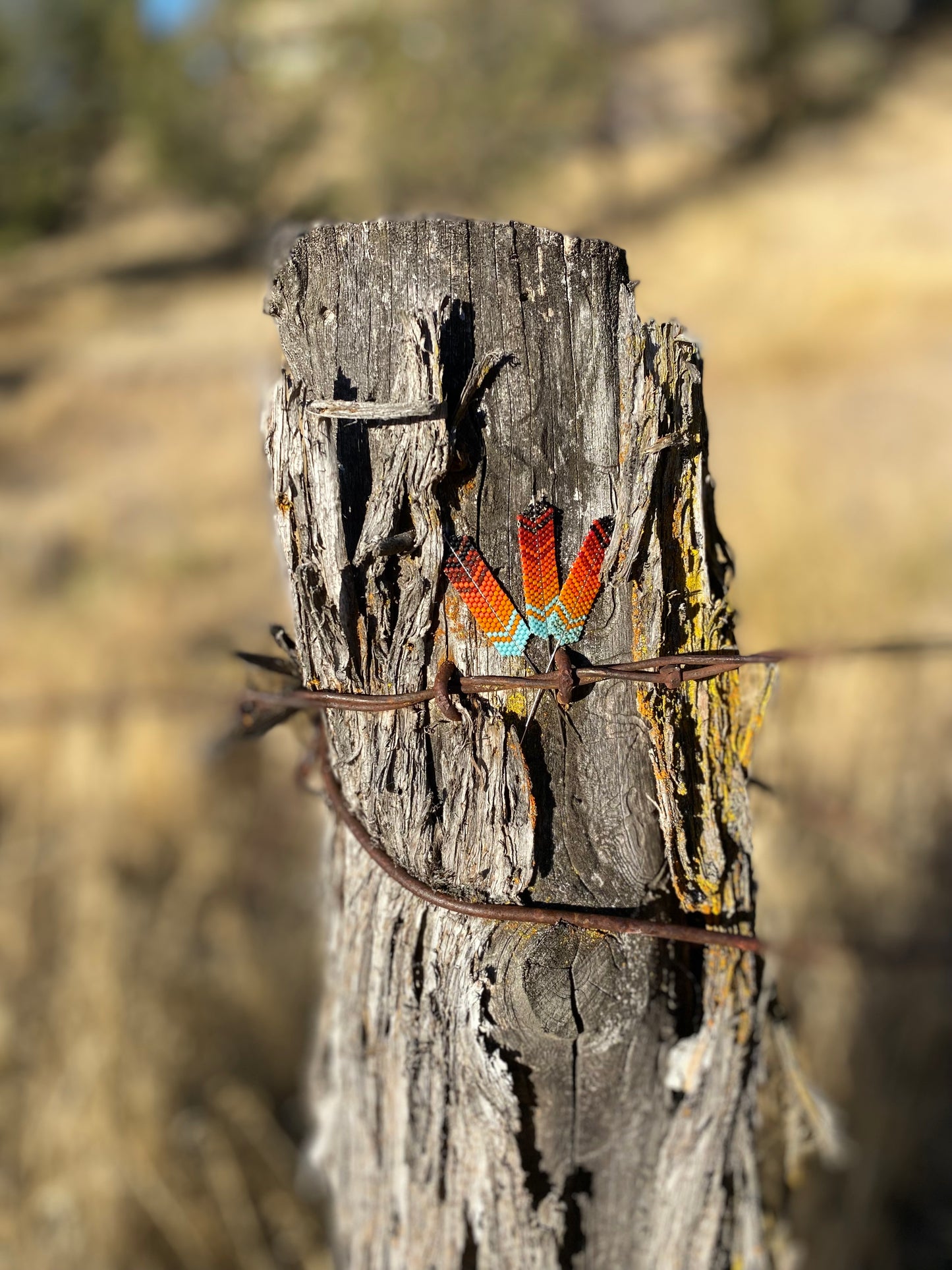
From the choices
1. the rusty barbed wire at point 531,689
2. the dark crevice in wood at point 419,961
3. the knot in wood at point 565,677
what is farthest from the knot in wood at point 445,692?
the dark crevice in wood at point 419,961

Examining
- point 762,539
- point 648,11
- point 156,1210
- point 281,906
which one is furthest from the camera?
point 648,11

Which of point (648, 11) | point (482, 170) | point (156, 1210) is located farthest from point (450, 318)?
point (648, 11)

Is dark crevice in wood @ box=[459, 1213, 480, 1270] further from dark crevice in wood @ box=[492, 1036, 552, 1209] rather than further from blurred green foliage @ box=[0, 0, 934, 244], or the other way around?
blurred green foliage @ box=[0, 0, 934, 244]

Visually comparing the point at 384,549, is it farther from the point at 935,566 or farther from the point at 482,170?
the point at 482,170

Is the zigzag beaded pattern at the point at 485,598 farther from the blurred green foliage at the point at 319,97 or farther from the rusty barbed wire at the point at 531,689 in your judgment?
the blurred green foliage at the point at 319,97

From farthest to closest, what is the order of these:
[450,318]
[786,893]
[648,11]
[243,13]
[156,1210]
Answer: [648,11] → [243,13] → [786,893] → [156,1210] → [450,318]

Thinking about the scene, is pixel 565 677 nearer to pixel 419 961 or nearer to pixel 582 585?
pixel 582 585

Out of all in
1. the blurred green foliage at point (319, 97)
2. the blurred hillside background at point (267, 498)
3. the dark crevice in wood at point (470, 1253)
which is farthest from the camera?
the blurred green foliage at point (319, 97)
